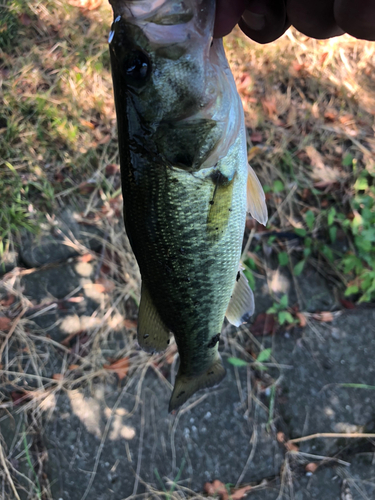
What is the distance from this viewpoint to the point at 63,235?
2602 mm

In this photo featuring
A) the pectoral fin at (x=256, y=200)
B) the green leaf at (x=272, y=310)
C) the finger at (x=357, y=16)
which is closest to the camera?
the finger at (x=357, y=16)

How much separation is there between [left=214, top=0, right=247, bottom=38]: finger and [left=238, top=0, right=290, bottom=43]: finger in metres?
0.17

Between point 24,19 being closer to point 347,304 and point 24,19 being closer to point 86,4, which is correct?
point 86,4

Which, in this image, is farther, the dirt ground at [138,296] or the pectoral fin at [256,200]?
the dirt ground at [138,296]

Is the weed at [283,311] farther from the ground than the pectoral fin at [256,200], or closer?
closer

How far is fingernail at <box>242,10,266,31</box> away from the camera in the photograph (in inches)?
55.4

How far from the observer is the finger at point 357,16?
1115mm

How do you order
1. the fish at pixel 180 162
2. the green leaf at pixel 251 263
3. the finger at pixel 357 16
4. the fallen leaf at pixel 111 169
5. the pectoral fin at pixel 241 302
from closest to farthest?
the fish at pixel 180 162 → the finger at pixel 357 16 → the pectoral fin at pixel 241 302 → the green leaf at pixel 251 263 → the fallen leaf at pixel 111 169

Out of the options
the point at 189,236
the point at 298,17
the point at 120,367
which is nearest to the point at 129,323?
the point at 120,367

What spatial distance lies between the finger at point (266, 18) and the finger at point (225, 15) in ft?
0.55

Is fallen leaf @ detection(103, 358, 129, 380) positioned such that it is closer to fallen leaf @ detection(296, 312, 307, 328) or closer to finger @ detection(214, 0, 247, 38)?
fallen leaf @ detection(296, 312, 307, 328)

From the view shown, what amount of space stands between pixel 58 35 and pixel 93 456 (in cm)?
344

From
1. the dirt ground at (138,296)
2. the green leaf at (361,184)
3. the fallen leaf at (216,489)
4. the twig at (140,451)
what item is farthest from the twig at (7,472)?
the green leaf at (361,184)

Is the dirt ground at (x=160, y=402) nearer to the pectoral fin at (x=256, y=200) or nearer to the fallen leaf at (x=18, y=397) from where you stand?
the fallen leaf at (x=18, y=397)
